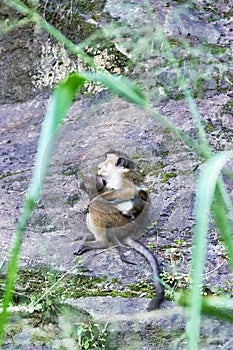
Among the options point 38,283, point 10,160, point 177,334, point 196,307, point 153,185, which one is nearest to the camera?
point 196,307

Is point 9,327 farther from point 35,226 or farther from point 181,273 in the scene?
point 35,226

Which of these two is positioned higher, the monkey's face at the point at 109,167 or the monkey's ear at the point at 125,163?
the monkey's face at the point at 109,167

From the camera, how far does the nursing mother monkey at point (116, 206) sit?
1.96 metres

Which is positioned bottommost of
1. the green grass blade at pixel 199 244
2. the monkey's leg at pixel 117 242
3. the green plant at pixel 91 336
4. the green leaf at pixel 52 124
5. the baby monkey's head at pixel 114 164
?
the monkey's leg at pixel 117 242

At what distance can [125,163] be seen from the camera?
2.02 m

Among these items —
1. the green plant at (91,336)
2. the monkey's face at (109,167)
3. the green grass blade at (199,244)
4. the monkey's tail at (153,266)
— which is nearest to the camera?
the green grass blade at (199,244)

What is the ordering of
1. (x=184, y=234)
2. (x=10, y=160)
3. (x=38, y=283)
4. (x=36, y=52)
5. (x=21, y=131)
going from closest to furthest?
(x=38, y=283) < (x=184, y=234) < (x=10, y=160) < (x=21, y=131) < (x=36, y=52)

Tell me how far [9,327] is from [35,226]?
2.14 feet

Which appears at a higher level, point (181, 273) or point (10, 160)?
point (181, 273)

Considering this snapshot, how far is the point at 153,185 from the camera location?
2.29m

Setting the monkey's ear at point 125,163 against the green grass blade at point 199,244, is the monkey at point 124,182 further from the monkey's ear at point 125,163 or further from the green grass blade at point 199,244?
the green grass blade at point 199,244

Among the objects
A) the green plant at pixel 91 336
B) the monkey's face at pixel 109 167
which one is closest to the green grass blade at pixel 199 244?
the green plant at pixel 91 336

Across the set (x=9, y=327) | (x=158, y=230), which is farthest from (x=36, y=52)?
(x=9, y=327)

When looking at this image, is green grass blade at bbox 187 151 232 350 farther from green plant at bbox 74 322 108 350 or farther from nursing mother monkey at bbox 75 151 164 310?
nursing mother monkey at bbox 75 151 164 310
